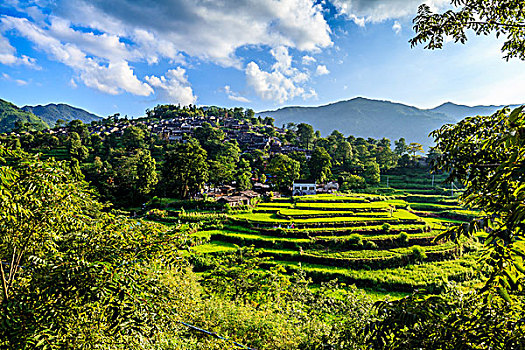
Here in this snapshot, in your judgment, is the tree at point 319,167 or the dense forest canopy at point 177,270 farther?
the tree at point 319,167

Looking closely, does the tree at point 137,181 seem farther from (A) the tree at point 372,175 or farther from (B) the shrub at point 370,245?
(A) the tree at point 372,175

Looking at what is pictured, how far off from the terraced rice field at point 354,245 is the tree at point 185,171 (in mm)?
10177

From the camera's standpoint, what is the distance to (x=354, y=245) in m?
23.7

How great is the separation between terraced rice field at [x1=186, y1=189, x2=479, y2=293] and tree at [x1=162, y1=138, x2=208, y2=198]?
10.2m

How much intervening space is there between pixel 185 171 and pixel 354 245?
949 inches

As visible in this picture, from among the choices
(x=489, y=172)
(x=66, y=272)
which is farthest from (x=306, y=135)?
(x=66, y=272)

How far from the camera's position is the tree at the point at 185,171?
35.6 meters

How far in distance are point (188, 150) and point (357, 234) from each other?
25.2 meters

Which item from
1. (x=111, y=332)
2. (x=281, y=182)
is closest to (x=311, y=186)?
(x=281, y=182)

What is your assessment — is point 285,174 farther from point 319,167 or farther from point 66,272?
point 66,272

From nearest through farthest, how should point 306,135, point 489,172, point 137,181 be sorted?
point 489,172 → point 137,181 → point 306,135

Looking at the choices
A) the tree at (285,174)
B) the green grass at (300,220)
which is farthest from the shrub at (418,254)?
the tree at (285,174)

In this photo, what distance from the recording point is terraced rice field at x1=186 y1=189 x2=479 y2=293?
65.2ft

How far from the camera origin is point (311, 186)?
43.8 meters
